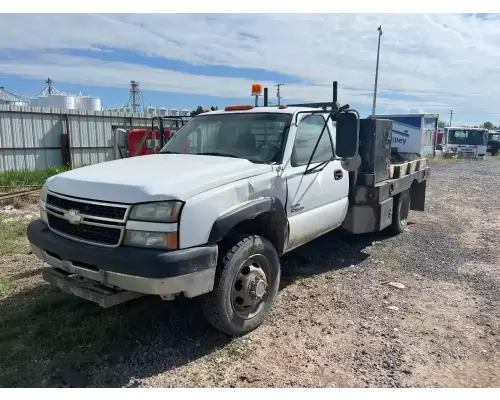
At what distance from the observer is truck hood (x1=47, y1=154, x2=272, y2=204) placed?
9.89 feet

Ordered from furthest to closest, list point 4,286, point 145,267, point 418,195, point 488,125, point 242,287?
point 488,125, point 418,195, point 4,286, point 242,287, point 145,267

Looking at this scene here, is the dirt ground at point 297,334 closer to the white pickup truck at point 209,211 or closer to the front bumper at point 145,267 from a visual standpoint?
the white pickup truck at point 209,211

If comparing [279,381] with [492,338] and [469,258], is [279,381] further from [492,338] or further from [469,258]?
[469,258]

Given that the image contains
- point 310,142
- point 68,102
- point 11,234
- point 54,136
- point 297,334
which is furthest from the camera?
point 68,102

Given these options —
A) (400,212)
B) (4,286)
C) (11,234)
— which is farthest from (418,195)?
(11,234)

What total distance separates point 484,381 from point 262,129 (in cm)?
285

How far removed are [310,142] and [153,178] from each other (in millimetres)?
1880

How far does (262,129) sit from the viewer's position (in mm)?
4254

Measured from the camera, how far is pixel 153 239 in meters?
2.97

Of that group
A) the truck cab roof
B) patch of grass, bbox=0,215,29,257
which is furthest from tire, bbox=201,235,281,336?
patch of grass, bbox=0,215,29,257

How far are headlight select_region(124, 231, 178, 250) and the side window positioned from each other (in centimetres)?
161

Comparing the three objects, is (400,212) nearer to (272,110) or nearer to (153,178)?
(272,110)

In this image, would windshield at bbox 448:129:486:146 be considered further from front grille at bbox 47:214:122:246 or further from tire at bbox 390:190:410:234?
front grille at bbox 47:214:122:246

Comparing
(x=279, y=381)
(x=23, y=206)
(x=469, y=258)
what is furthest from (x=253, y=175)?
(x=23, y=206)
